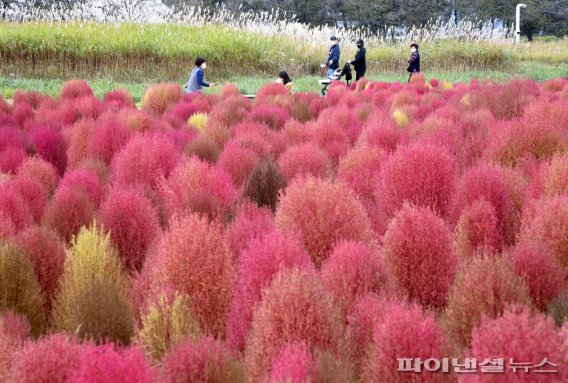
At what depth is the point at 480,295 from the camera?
979 mm

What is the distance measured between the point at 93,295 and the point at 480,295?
1.75 ft

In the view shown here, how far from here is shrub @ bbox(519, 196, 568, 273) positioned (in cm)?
125

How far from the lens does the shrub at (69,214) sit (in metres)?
1.48

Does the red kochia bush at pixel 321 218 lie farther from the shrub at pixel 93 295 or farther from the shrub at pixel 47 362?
the shrub at pixel 47 362

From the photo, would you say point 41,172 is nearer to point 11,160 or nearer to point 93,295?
point 11,160

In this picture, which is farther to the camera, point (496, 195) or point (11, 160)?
point (11, 160)

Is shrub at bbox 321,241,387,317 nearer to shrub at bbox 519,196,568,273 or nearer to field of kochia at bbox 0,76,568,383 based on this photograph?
field of kochia at bbox 0,76,568,383

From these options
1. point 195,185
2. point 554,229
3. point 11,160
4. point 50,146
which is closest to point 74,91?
point 50,146

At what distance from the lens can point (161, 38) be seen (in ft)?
40.1

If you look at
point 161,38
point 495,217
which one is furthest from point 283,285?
point 161,38

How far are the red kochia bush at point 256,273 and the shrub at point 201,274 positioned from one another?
32 mm

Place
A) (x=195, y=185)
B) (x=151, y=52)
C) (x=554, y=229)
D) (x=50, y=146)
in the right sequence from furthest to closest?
1. (x=151, y=52)
2. (x=50, y=146)
3. (x=195, y=185)
4. (x=554, y=229)

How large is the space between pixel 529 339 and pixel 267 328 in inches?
12.9

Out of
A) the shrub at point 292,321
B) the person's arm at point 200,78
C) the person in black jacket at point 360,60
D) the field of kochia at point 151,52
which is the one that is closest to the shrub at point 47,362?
the shrub at point 292,321
